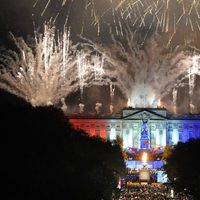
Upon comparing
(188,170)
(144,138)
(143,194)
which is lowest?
(143,194)

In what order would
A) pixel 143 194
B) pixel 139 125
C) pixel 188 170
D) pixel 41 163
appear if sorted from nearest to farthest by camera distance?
pixel 41 163 → pixel 188 170 → pixel 143 194 → pixel 139 125

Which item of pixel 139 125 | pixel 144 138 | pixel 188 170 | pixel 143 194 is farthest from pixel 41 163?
pixel 139 125

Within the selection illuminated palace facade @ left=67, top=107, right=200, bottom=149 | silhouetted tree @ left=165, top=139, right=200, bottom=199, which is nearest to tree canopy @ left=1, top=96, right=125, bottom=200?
silhouetted tree @ left=165, top=139, right=200, bottom=199

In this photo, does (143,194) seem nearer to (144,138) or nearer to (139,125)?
(144,138)

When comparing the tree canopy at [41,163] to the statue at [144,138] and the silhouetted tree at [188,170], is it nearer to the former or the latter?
the silhouetted tree at [188,170]

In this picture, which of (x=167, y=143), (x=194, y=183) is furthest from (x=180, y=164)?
(x=167, y=143)

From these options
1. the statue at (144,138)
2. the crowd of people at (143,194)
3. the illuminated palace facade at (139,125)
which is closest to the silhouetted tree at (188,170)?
the crowd of people at (143,194)

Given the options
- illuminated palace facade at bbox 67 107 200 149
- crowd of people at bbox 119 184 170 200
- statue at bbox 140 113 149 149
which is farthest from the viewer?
illuminated palace facade at bbox 67 107 200 149

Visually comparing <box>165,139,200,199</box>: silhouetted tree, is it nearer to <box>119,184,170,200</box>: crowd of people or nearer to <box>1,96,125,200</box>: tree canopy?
<box>119,184,170,200</box>: crowd of people
